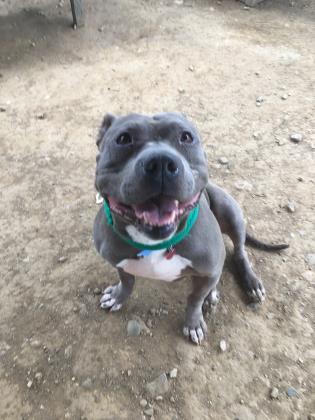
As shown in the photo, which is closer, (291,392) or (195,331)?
(291,392)

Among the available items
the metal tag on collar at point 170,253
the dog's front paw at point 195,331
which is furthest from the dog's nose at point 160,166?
the dog's front paw at point 195,331

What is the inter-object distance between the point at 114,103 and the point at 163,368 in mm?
2743

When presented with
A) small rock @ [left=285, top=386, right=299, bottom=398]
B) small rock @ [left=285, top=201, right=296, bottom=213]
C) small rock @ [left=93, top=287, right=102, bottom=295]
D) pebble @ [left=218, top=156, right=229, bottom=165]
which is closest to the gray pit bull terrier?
small rock @ [left=93, top=287, right=102, bottom=295]

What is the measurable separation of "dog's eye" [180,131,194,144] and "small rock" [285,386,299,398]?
1.41m

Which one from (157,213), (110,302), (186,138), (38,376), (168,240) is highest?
(186,138)

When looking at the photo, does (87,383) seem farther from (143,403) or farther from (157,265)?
(157,265)

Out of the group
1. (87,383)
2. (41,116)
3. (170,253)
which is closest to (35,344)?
(87,383)

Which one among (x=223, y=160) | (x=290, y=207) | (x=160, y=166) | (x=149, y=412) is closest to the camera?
(x=160, y=166)

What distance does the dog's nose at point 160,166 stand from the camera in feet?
5.38

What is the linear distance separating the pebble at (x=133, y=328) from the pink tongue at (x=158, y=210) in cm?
102

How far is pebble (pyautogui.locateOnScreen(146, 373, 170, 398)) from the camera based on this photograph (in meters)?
2.31

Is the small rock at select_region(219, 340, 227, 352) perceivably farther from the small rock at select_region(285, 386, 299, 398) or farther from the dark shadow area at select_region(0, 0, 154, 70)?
the dark shadow area at select_region(0, 0, 154, 70)

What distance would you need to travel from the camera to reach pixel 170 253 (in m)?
2.07

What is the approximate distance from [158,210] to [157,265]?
1.37 feet
